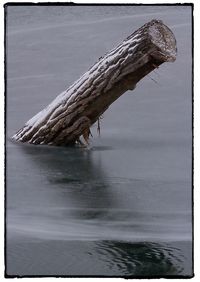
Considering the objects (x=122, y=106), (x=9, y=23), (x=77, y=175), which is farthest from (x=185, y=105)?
(x=9, y=23)

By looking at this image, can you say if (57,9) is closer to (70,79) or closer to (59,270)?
(70,79)

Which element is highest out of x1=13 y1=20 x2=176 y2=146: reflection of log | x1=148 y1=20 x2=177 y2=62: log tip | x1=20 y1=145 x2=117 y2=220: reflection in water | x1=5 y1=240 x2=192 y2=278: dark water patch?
x1=148 y1=20 x2=177 y2=62: log tip

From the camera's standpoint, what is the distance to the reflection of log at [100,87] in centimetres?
375

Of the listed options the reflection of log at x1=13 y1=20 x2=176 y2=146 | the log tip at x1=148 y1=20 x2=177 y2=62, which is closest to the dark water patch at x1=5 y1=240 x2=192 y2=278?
the reflection of log at x1=13 y1=20 x2=176 y2=146

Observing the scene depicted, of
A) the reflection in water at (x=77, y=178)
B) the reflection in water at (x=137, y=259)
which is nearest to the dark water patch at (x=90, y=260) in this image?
the reflection in water at (x=137, y=259)

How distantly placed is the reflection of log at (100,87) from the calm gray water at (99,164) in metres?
0.03

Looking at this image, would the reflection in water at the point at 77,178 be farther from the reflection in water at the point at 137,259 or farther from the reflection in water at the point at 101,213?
the reflection in water at the point at 137,259

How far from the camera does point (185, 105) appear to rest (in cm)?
380

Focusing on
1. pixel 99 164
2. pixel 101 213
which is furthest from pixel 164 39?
pixel 101 213

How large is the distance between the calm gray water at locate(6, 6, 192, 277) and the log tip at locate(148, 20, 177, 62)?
22 mm

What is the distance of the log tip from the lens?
12.3 feet

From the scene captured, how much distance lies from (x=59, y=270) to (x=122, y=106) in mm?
625

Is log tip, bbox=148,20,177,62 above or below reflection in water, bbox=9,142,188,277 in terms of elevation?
above

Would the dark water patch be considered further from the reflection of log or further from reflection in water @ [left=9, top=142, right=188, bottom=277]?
the reflection of log
